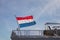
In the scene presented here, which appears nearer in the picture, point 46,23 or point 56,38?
point 56,38

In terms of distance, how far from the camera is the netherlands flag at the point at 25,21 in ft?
164

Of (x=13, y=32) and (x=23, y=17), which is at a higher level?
(x=23, y=17)

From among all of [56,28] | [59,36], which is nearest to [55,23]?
[56,28]

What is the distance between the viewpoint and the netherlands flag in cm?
4994

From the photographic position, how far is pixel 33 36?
4900 cm

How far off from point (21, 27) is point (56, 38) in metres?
7.66

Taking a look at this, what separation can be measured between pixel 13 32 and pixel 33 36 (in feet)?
13.9

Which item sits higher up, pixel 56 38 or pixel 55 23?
pixel 55 23

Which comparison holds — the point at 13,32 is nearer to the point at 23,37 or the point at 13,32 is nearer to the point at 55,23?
the point at 23,37

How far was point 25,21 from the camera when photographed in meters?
50.1

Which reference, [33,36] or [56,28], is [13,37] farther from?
[56,28]

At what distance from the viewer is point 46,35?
5122 centimetres

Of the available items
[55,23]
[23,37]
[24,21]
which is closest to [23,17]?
[24,21]

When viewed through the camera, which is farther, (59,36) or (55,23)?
(55,23)
